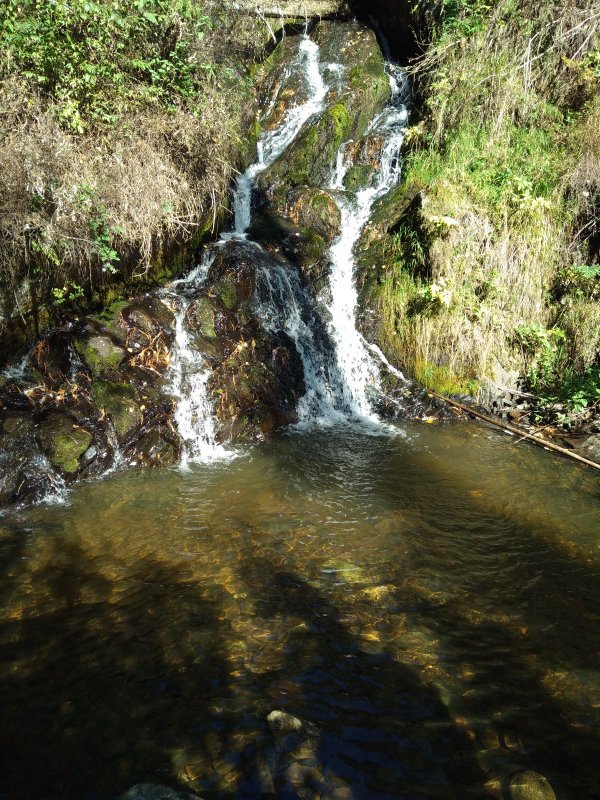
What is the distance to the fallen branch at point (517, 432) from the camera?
5.68 metres

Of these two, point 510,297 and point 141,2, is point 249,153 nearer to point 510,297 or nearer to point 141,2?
point 141,2

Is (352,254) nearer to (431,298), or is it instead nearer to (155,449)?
(431,298)

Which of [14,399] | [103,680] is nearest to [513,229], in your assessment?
[14,399]

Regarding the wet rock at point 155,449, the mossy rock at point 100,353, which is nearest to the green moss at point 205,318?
the mossy rock at point 100,353

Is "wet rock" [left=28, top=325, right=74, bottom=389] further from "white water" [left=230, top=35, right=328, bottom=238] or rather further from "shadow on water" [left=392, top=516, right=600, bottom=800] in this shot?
"shadow on water" [left=392, top=516, right=600, bottom=800]

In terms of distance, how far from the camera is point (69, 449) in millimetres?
5379

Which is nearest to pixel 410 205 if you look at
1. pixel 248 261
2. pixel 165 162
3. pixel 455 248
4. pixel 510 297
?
pixel 455 248

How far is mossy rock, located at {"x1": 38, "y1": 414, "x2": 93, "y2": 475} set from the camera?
17.3 feet

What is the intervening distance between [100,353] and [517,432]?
530 cm

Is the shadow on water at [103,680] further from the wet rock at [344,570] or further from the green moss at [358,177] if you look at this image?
the green moss at [358,177]

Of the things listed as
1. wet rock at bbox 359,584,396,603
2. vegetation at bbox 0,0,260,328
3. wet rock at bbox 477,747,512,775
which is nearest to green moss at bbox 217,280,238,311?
vegetation at bbox 0,0,260,328

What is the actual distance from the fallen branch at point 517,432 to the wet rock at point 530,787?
3979 mm

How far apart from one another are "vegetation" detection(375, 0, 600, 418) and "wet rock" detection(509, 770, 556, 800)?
16.4 feet

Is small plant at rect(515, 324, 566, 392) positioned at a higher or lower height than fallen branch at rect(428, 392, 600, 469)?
higher
